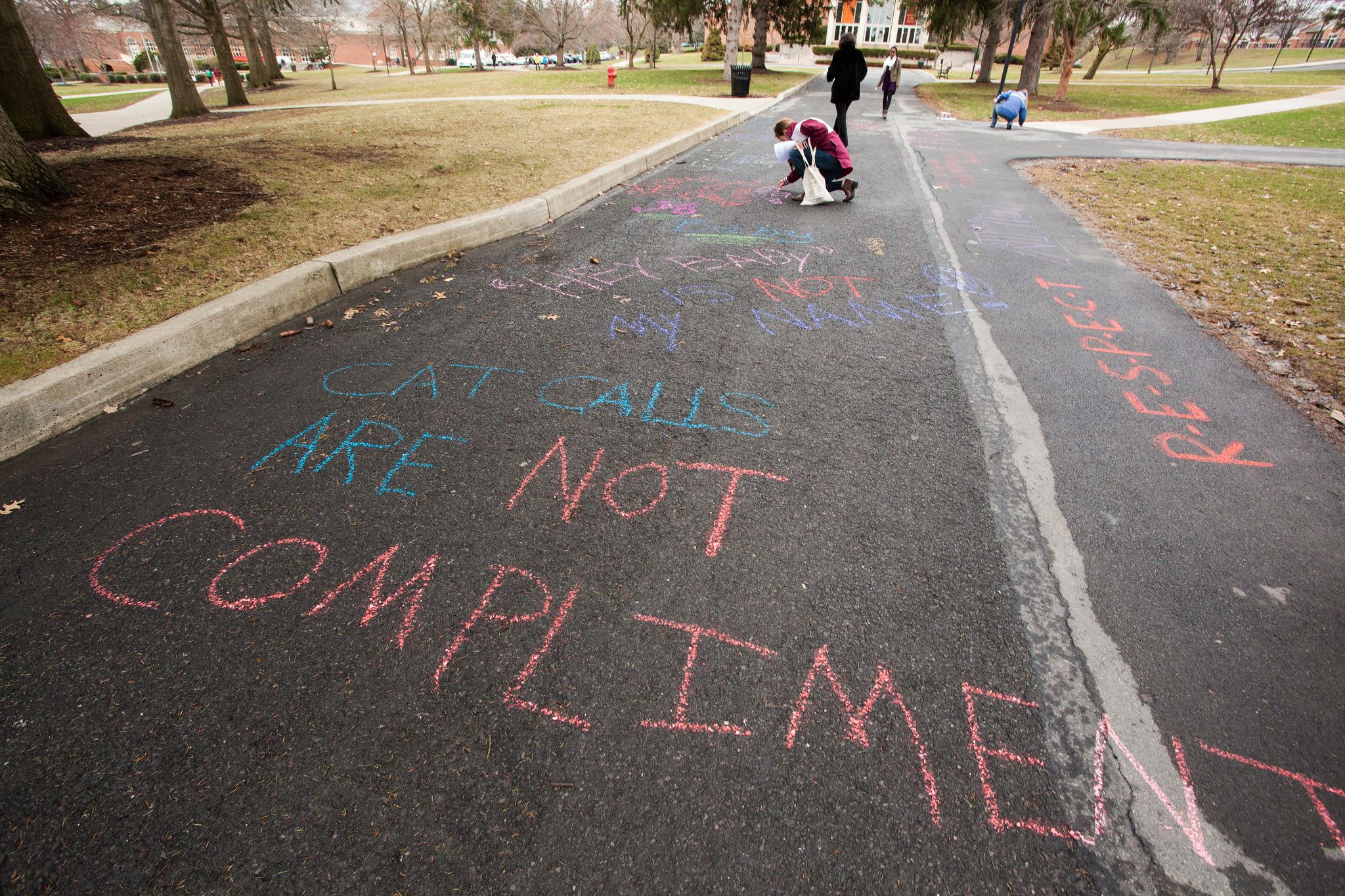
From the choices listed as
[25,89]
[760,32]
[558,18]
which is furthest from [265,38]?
[25,89]

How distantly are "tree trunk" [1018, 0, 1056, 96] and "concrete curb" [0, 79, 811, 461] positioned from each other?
82.6ft

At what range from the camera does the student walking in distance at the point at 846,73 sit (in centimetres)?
1066

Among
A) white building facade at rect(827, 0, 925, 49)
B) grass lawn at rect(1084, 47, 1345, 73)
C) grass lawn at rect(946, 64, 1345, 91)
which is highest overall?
white building facade at rect(827, 0, 925, 49)

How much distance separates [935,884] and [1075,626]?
1164mm

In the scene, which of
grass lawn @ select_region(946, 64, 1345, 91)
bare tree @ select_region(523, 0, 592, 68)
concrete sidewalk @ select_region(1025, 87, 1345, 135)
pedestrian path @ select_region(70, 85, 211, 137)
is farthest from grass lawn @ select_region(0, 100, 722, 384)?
bare tree @ select_region(523, 0, 592, 68)

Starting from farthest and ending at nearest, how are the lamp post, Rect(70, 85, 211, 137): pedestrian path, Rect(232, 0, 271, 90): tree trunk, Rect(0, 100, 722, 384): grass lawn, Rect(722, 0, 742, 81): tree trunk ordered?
the lamp post
Rect(232, 0, 271, 90): tree trunk
Rect(722, 0, 742, 81): tree trunk
Rect(70, 85, 211, 137): pedestrian path
Rect(0, 100, 722, 384): grass lawn

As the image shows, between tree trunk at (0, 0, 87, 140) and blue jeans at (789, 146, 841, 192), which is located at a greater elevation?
tree trunk at (0, 0, 87, 140)

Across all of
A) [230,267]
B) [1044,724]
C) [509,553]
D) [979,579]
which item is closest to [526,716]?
[509,553]

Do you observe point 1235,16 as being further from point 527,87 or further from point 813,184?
point 813,184

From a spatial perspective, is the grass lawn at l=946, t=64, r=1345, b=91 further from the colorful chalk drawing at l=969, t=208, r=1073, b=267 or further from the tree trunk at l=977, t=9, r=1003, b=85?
the colorful chalk drawing at l=969, t=208, r=1073, b=267

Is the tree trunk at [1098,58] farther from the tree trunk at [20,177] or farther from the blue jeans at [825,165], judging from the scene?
the tree trunk at [20,177]

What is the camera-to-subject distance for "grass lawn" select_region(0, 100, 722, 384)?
12.9 feet

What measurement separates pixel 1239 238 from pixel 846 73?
6.67 m

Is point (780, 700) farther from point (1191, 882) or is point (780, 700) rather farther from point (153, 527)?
point (153, 527)
